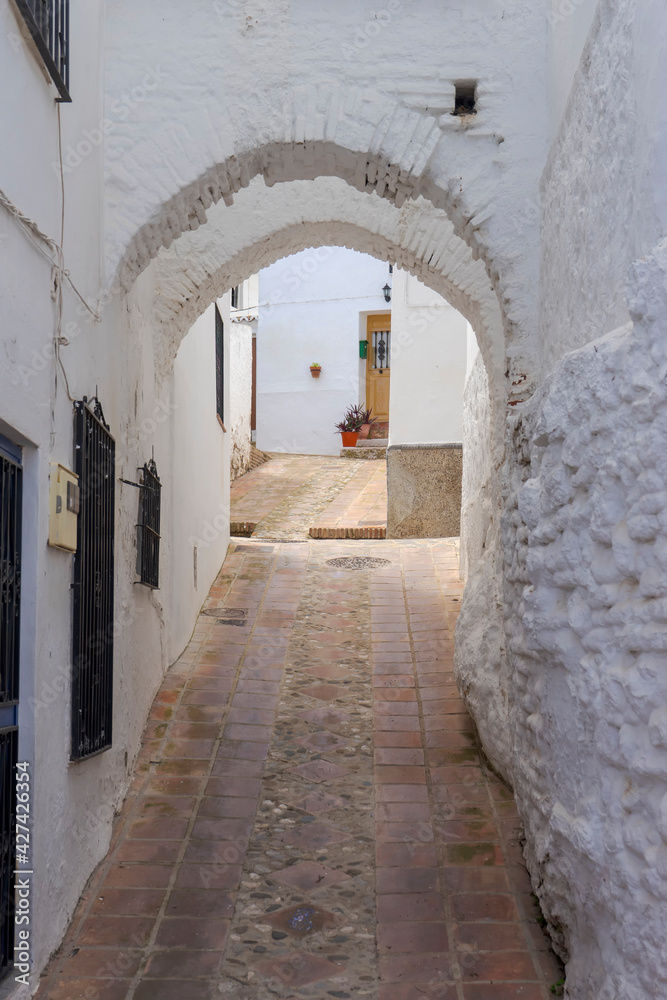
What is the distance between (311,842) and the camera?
4.13 meters

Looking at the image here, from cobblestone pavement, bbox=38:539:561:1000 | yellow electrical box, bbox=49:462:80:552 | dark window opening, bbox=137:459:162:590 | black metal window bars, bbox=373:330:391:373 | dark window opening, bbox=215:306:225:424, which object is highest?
black metal window bars, bbox=373:330:391:373

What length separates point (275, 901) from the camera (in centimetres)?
369

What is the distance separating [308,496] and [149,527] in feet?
23.1

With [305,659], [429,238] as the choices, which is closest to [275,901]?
[305,659]

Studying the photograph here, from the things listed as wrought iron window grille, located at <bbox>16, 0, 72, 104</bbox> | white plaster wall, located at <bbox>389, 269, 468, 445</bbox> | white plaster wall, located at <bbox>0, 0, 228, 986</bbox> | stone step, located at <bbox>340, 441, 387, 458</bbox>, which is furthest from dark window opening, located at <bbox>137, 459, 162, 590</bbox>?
stone step, located at <bbox>340, 441, 387, 458</bbox>

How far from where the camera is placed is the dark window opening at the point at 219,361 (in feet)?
28.8

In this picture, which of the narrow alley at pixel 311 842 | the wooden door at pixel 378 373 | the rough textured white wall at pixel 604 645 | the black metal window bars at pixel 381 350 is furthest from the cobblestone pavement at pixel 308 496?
the rough textured white wall at pixel 604 645

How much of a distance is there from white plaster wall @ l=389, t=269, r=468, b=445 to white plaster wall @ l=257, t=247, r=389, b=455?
5924 mm

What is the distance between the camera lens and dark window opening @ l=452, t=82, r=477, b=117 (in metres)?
4.21

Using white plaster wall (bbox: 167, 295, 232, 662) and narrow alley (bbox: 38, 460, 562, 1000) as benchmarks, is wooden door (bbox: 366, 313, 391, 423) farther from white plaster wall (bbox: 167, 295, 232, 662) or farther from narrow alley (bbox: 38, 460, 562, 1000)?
narrow alley (bbox: 38, 460, 562, 1000)

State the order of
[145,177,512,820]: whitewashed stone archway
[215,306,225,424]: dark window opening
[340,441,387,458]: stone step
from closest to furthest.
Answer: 1. [145,177,512,820]: whitewashed stone archway
2. [215,306,225,424]: dark window opening
3. [340,441,387,458]: stone step

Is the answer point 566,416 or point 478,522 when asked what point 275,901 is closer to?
point 566,416

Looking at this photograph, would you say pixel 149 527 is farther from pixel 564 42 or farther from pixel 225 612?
pixel 564 42

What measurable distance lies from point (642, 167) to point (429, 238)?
3182 millimetres
